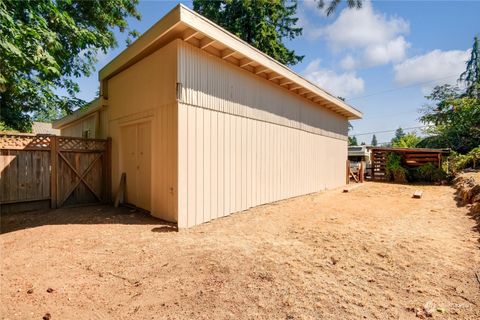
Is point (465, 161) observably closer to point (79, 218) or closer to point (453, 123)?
point (453, 123)

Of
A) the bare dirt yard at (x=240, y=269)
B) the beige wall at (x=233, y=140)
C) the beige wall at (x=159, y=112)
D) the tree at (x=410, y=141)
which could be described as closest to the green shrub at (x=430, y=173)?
the beige wall at (x=233, y=140)

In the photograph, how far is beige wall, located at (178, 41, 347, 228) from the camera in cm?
491

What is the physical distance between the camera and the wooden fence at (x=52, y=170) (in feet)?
18.6

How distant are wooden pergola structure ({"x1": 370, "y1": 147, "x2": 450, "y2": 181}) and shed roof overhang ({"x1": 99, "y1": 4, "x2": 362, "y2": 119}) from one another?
9024 mm

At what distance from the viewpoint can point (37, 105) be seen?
9859 mm

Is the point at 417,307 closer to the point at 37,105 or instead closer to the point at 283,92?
the point at 283,92

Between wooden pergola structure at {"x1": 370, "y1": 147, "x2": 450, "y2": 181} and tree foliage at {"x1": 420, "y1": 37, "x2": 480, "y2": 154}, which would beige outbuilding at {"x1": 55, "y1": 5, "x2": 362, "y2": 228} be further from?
tree foliage at {"x1": 420, "y1": 37, "x2": 480, "y2": 154}

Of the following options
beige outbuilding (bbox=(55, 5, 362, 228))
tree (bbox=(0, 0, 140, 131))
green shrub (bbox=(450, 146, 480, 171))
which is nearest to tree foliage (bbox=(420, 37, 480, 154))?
green shrub (bbox=(450, 146, 480, 171))

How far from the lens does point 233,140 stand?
592 centimetres

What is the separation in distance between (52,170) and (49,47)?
3099mm

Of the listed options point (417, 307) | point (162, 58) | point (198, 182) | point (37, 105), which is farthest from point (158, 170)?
point (37, 105)

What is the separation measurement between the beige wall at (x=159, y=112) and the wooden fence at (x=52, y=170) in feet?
5.13

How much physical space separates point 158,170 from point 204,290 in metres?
3.27

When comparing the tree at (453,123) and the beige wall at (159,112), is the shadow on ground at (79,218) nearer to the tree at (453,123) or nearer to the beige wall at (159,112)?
the beige wall at (159,112)
